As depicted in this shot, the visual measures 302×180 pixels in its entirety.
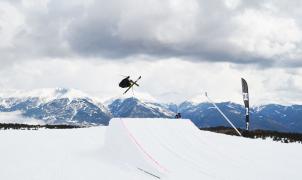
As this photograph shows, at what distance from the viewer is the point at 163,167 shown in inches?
735

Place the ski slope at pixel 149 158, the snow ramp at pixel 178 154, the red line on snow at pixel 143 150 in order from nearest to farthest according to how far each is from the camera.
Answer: the ski slope at pixel 149 158, the snow ramp at pixel 178 154, the red line on snow at pixel 143 150

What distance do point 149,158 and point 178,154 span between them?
238cm

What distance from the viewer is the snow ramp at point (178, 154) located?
1800cm

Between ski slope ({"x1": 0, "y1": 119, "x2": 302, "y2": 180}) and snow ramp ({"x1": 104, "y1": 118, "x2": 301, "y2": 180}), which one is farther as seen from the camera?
snow ramp ({"x1": 104, "y1": 118, "x2": 301, "y2": 180})

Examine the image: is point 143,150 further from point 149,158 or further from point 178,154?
point 178,154

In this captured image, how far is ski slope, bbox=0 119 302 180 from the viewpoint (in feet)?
57.3

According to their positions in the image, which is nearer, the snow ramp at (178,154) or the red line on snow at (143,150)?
the snow ramp at (178,154)

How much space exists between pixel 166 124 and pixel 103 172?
9129 mm

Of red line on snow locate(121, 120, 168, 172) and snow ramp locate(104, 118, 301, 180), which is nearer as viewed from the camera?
snow ramp locate(104, 118, 301, 180)

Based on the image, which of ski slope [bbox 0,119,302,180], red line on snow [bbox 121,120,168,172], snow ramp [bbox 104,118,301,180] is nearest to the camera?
ski slope [bbox 0,119,302,180]

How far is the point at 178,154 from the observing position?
21.7 m

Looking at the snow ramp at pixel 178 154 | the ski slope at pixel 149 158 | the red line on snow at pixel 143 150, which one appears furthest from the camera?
the red line on snow at pixel 143 150

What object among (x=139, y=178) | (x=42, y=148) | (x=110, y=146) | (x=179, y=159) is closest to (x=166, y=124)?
(x=110, y=146)

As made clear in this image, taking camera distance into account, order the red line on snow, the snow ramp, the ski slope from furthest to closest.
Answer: the red line on snow, the snow ramp, the ski slope
